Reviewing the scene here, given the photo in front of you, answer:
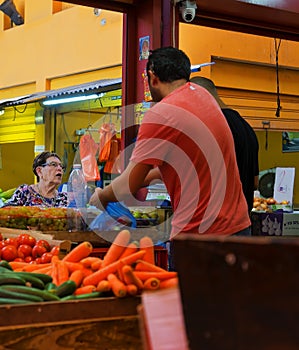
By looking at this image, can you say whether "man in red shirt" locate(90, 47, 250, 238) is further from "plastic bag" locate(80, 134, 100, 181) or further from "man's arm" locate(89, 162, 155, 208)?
"plastic bag" locate(80, 134, 100, 181)

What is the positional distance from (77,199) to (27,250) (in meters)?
2.70

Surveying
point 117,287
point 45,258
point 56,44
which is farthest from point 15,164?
point 117,287

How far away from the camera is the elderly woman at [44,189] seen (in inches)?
246

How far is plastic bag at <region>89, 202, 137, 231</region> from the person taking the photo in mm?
4957

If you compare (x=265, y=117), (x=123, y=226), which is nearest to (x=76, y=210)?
(x=123, y=226)

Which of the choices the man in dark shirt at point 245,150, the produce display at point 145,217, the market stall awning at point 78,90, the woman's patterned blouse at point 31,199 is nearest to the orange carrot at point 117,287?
the man in dark shirt at point 245,150

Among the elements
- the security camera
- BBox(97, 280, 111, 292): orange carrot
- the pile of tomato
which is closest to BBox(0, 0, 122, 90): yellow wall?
the security camera

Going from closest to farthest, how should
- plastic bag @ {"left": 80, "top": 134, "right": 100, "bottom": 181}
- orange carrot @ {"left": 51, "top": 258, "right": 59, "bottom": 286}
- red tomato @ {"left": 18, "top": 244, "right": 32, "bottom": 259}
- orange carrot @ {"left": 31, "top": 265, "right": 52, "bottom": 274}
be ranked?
orange carrot @ {"left": 51, "top": 258, "right": 59, "bottom": 286} → orange carrot @ {"left": 31, "top": 265, "right": 52, "bottom": 274} → red tomato @ {"left": 18, "top": 244, "right": 32, "bottom": 259} → plastic bag @ {"left": 80, "top": 134, "right": 100, "bottom": 181}

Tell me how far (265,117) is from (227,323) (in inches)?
332

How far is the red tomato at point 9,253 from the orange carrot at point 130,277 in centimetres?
116

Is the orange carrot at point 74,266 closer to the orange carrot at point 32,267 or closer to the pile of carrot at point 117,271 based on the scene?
the pile of carrot at point 117,271

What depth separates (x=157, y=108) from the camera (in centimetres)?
361

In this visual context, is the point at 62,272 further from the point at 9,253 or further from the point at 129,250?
the point at 9,253

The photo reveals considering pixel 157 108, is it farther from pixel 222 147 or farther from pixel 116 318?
pixel 116 318
